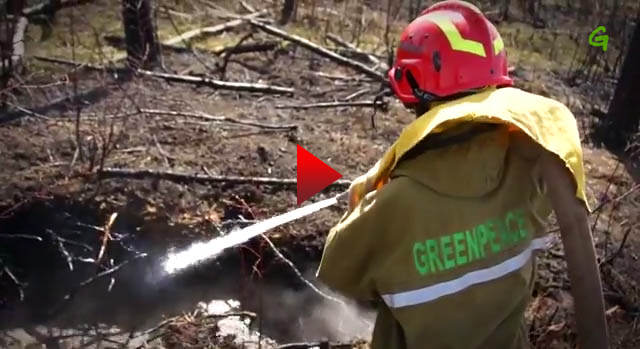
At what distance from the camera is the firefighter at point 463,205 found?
6.77 feet

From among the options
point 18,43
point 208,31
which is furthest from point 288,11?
point 18,43

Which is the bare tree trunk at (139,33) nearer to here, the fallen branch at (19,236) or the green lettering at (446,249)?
the fallen branch at (19,236)

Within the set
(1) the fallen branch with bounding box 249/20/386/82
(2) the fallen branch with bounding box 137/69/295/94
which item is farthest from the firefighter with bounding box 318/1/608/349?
(1) the fallen branch with bounding box 249/20/386/82

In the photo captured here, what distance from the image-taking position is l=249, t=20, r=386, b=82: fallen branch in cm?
712

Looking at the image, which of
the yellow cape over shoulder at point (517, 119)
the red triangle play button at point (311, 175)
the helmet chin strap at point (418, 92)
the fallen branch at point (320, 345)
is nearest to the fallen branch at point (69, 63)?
the red triangle play button at point (311, 175)

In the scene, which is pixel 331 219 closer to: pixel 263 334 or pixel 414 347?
pixel 263 334

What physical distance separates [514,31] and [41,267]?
666 centimetres

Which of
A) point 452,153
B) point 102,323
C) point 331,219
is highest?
point 452,153

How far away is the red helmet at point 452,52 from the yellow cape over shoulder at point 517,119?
0.08 metres

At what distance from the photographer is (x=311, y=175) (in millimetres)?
5609

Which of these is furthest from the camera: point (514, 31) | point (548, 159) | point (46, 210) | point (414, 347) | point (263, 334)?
point (514, 31)

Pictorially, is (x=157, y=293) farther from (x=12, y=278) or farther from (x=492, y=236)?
(x=492, y=236)

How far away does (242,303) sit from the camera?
4582mm

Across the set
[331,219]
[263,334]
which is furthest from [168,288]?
[331,219]
